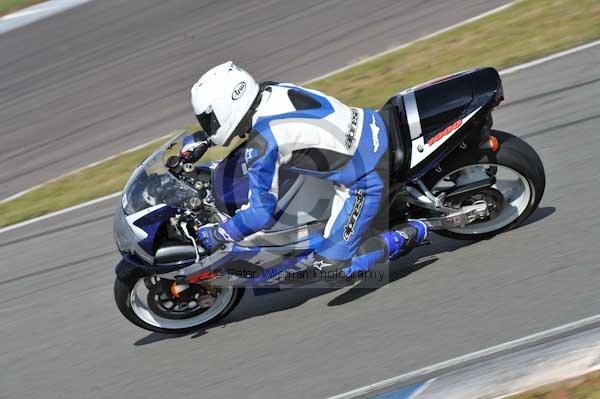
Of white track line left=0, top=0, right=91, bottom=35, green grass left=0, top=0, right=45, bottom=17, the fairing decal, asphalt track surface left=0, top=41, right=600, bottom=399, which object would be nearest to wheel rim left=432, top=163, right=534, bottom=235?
asphalt track surface left=0, top=41, right=600, bottom=399

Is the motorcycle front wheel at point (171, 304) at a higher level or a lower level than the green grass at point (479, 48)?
lower

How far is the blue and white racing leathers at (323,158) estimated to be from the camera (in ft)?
15.7

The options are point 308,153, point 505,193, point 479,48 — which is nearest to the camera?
point 308,153

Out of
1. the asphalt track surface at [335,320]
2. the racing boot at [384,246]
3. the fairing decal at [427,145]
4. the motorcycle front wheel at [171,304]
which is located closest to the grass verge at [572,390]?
the asphalt track surface at [335,320]

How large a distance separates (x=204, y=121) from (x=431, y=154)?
1.49 meters

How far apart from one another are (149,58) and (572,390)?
886 centimetres

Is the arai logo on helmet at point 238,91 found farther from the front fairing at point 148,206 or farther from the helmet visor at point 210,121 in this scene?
the front fairing at point 148,206

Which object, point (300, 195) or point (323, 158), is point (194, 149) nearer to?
point (300, 195)

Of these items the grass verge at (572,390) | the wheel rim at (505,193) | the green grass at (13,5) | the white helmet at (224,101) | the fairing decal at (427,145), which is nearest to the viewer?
the grass verge at (572,390)

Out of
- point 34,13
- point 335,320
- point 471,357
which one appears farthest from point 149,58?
point 471,357

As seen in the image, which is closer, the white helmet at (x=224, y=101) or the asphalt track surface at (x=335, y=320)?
the white helmet at (x=224, y=101)

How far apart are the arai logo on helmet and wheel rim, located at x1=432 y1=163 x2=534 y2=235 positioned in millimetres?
1534

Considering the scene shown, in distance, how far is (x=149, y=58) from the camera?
37.7 ft

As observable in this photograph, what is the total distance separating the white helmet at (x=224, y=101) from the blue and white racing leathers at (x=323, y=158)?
119mm
